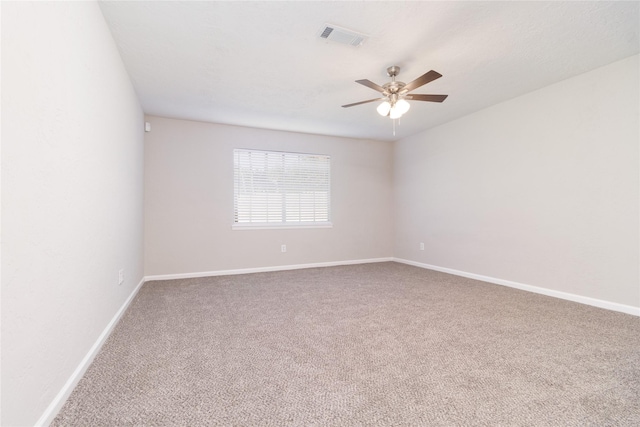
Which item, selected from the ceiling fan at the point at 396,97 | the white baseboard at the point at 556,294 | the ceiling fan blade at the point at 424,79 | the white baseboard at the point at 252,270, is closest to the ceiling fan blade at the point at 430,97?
the ceiling fan at the point at 396,97

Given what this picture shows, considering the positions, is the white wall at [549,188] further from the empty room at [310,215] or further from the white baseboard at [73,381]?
the white baseboard at [73,381]

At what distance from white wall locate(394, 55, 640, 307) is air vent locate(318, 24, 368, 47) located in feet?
8.01

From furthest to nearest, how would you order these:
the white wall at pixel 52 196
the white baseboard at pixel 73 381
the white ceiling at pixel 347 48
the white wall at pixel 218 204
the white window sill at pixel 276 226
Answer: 1. the white window sill at pixel 276 226
2. the white wall at pixel 218 204
3. the white ceiling at pixel 347 48
4. the white baseboard at pixel 73 381
5. the white wall at pixel 52 196

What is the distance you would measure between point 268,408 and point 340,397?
1.19ft

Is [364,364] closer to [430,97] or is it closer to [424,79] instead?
[424,79]

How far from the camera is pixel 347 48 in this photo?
2422mm

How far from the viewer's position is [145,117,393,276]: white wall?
13.3ft

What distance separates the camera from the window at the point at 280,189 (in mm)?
4555

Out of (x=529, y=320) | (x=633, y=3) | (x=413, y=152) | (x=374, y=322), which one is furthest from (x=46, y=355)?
(x=413, y=152)

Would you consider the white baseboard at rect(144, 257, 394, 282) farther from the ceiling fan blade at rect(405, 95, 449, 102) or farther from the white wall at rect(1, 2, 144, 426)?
the ceiling fan blade at rect(405, 95, 449, 102)

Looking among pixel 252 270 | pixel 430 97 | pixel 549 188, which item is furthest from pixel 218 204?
pixel 549 188

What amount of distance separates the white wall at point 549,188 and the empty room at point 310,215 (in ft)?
0.07

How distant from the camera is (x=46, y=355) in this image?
4.01 ft

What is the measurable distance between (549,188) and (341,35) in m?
2.88
